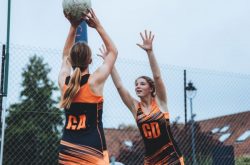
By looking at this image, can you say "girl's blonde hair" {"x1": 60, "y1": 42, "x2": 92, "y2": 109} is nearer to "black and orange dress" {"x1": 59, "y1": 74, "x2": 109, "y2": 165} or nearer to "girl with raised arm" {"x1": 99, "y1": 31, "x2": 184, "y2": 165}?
"black and orange dress" {"x1": 59, "y1": 74, "x2": 109, "y2": 165}

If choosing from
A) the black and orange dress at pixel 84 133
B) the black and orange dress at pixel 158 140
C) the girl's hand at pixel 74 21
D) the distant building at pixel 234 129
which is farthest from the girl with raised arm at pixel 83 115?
the distant building at pixel 234 129

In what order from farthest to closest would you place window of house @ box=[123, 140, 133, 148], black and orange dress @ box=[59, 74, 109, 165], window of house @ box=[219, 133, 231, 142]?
window of house @ box=[219, 133, 231, 142] < window of house @ box=[123, 140, 133, 148] < black and orange dress @ box=[59, 74, 109, 165]

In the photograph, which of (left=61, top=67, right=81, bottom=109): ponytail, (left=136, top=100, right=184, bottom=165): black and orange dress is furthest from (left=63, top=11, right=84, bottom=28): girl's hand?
(left=136, top=100, right=184, bottom=165): black and orange dress

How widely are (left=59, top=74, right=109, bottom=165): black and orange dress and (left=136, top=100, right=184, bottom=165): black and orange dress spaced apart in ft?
4.44

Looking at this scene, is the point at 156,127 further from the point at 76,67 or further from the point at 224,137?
the point at 224,137

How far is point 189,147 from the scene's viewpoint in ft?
27.8

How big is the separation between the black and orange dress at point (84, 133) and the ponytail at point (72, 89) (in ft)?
0.11

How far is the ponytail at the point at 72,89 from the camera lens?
3.12 meters

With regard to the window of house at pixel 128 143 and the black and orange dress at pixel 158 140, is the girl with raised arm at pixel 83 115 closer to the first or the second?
the black and orange dress at pixel 158 140

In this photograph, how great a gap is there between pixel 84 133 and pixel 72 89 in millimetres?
304

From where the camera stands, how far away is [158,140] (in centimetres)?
446

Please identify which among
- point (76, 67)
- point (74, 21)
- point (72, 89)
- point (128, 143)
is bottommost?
point (72, 89)

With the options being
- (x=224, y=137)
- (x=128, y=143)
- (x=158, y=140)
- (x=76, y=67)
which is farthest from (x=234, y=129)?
(x=76, y=67)

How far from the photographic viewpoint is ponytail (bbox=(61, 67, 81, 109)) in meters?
3.12
